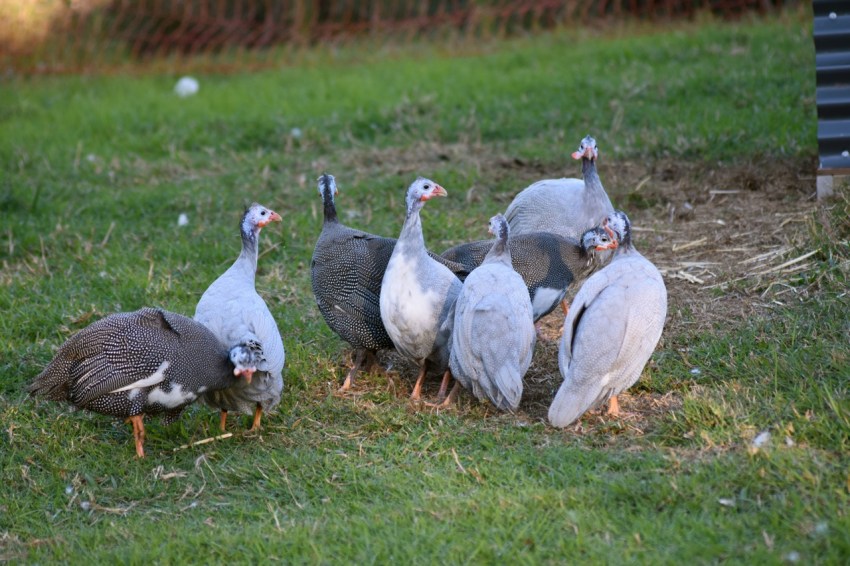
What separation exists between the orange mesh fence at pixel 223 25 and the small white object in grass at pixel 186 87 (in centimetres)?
61

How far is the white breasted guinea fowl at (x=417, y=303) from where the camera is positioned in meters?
4.96

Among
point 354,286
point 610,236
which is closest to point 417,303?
point 354,286

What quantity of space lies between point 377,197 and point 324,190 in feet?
6.04

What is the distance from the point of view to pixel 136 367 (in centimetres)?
448

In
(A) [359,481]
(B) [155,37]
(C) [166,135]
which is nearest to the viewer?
(A) [359,481]

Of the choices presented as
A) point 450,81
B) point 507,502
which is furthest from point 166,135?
point 507,502

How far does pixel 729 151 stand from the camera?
25.1 ft

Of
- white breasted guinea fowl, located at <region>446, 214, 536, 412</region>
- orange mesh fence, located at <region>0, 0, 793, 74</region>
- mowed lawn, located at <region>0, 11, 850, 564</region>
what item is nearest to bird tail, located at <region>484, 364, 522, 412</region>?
white breasted guinea fowl, located at <region>446, 214, 536, 412</region>

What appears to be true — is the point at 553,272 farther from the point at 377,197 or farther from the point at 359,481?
the point at 377,197

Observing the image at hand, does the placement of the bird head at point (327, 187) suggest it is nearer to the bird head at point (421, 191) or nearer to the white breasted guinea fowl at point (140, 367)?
the bird head at point (421, 191)

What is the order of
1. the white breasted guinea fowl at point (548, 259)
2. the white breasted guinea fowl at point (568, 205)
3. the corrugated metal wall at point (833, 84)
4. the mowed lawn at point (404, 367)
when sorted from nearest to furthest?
the mowed lawn at point (404, 367) < the white breasted guinea fowl at point (548, 259) < the white breasted guinea fowl at point (568, 205) < the corrugated metal wall at point (833, 84)

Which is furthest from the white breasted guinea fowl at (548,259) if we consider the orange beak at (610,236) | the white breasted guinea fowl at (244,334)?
the white breasted guinea fowl at (244,334)

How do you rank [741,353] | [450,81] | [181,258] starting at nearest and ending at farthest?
1. [741,353]
2. [181,258]
3. [450,81]

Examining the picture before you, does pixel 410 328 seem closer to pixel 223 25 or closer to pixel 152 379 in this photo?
pixel 152 379
